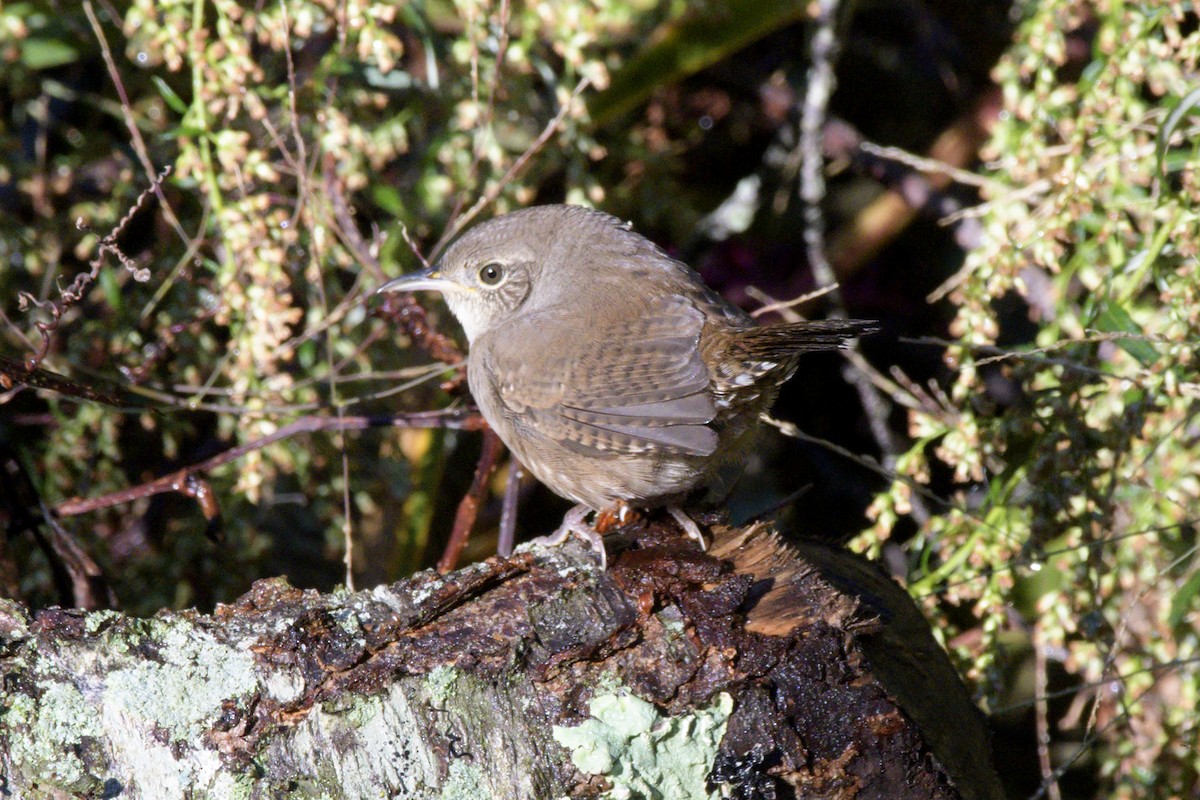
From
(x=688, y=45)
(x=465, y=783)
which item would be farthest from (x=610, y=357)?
(x=688, y=45)

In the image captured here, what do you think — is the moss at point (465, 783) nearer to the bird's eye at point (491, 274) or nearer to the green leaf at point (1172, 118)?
the bird's eye at point (491, 274)

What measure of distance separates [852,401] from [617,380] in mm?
2040

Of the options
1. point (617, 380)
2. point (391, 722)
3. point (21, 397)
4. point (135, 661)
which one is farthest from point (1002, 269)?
point (21, 397)

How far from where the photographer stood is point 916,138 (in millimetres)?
4520

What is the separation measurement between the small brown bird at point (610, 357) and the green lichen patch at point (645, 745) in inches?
24.3

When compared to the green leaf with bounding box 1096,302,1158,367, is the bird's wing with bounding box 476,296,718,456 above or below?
above

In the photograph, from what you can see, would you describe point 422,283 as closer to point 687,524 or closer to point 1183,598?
point 687,524

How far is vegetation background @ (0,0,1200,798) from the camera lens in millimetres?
2500

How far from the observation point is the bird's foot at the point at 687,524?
7.37 ft

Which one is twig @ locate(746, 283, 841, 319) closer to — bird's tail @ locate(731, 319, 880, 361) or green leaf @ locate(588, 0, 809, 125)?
bird's tail @ locate(731, 319, 880, 361)

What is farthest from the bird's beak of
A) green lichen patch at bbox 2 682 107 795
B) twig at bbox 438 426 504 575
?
green lichen patch at bbox 2 682 107 795

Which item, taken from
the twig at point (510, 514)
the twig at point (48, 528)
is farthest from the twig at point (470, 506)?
the twig at point (48, 528)

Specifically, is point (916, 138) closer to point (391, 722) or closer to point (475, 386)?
point (475, 386)

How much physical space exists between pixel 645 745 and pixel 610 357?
1.00 meters
